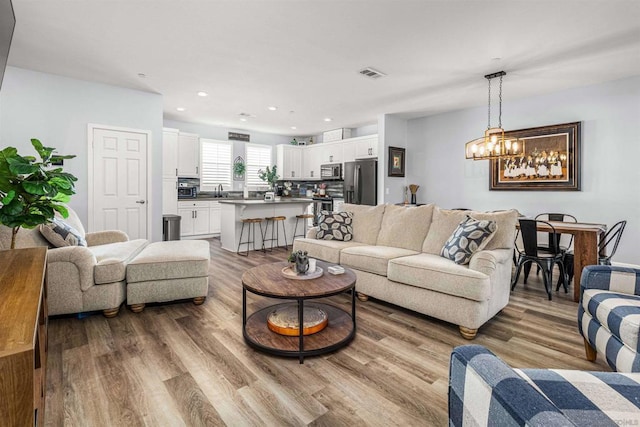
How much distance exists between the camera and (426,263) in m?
2.82

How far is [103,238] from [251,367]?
2762 mm

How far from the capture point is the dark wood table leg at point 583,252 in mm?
3332

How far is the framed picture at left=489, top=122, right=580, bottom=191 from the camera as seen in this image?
4.91 meters

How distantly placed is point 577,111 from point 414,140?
2.81m

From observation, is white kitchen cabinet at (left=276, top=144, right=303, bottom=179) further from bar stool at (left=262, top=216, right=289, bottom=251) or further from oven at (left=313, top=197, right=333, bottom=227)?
bar stool at (left=262, top=216, right=289, bottom=251)

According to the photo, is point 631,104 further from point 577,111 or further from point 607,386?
point 607,386

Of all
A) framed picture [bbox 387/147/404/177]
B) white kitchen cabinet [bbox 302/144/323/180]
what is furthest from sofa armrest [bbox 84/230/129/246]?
white kitchen cabinet [bbox 302/144/323/180]

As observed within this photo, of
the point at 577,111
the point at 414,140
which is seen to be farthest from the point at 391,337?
the point at 414,140

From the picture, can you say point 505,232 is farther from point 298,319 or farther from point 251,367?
point 251,367

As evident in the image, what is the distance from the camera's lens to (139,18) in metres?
2.97

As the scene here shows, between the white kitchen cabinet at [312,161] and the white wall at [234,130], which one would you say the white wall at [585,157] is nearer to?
the white kitchen cabinet at [312,161]

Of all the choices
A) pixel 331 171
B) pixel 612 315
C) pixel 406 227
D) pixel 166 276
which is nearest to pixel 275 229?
pixel 331 171

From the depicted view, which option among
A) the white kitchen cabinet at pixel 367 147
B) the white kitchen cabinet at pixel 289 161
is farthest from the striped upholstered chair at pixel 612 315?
the white kitchen cabinet at pixel 289 161

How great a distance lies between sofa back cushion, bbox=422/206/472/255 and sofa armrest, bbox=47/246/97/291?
3183 millimetres
